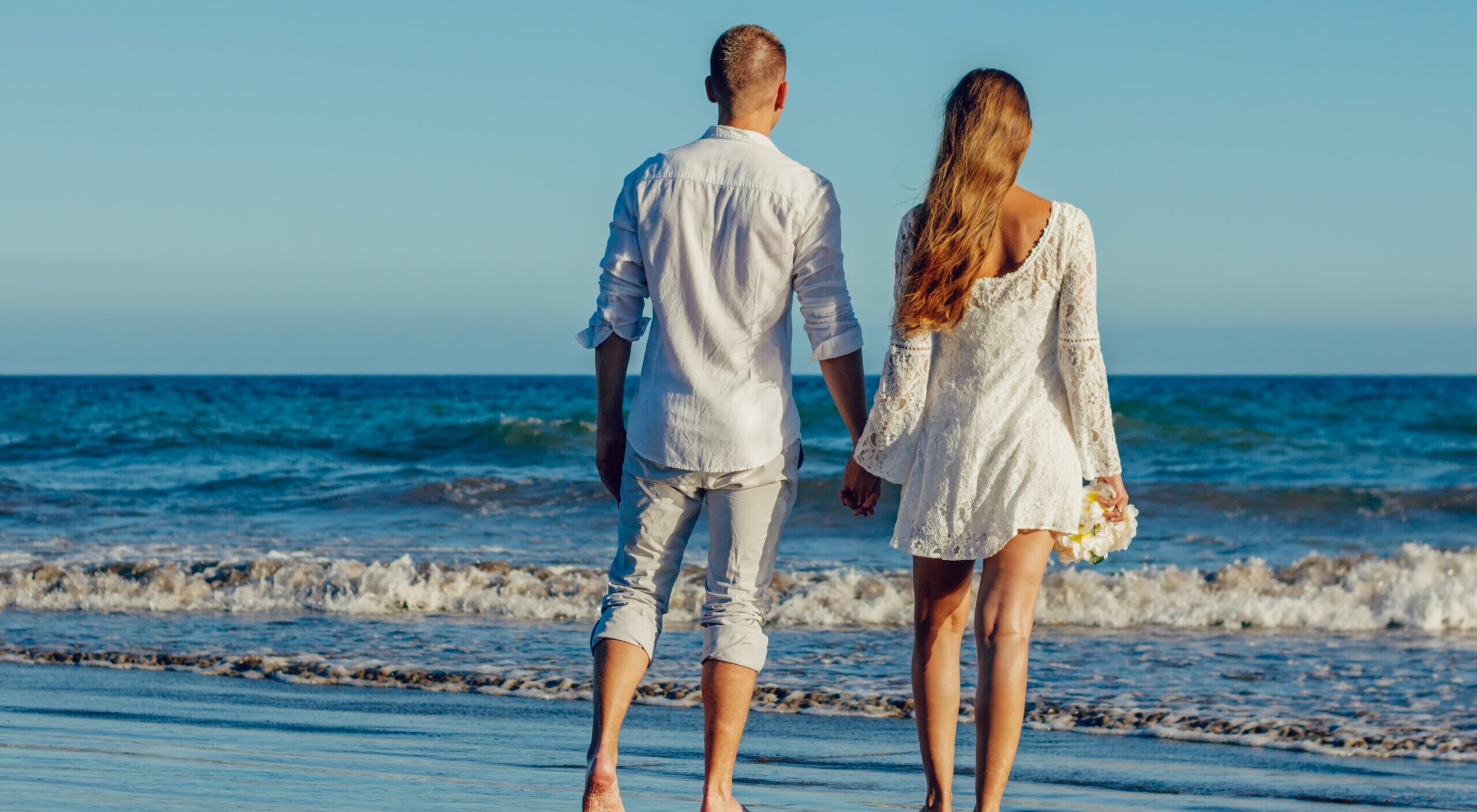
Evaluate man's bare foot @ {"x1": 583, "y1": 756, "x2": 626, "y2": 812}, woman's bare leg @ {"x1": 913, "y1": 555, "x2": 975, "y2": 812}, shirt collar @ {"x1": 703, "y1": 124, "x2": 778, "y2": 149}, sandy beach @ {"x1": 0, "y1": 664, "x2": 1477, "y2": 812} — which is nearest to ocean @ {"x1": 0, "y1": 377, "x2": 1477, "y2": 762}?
sandy beach @ {"x1": 0, "y1": 664, "x2": 1477, "y2": 812}

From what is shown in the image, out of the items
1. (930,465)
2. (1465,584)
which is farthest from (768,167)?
(1465,584)

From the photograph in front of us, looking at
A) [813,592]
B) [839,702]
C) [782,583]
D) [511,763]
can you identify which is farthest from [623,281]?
[782,583]

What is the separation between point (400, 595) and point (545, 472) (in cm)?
Answer: 817

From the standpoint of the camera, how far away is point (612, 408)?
2.81 metres

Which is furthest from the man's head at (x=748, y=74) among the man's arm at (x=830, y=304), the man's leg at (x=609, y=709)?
the man's leg at (x=609, y=709)

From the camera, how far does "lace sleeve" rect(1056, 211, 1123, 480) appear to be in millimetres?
2674

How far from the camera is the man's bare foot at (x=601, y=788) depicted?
2.65 m

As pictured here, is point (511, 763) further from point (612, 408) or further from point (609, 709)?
point (612, 408)

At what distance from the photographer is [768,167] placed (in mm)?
2641

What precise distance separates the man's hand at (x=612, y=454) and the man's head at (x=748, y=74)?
0.69 metres

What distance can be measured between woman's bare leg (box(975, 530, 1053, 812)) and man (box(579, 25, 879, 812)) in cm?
32

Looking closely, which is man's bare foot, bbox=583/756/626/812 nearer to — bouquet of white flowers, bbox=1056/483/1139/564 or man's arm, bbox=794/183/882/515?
man's arm, bbox=794/183/882/515

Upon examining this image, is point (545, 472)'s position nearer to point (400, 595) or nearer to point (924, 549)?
point (400, 595)

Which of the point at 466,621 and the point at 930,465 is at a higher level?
the point at 930,465
